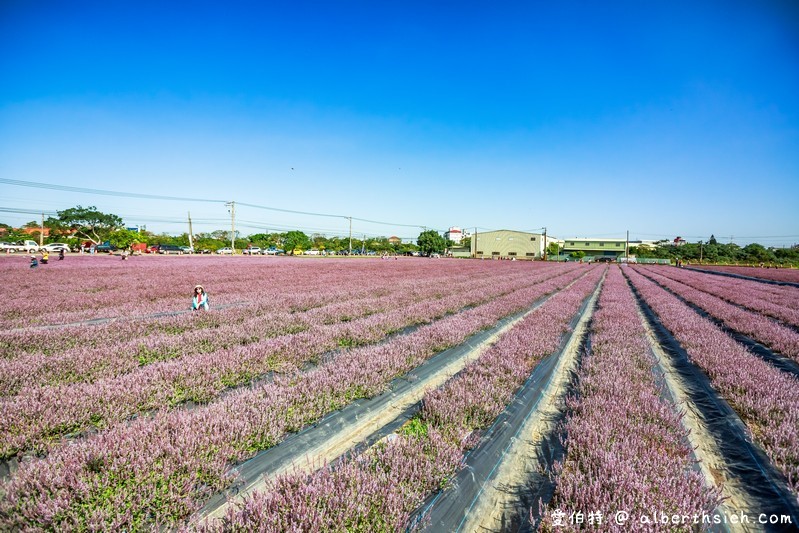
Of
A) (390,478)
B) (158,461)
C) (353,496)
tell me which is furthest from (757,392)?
(158,461)

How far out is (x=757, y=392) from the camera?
12.8 ft

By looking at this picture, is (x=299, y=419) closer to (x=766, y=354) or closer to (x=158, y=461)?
(x=158, y=461)

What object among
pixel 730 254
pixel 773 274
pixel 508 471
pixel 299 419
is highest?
pixel 730 254

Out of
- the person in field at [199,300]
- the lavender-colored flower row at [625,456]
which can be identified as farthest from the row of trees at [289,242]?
the lavender-colored flower row at [625,456]

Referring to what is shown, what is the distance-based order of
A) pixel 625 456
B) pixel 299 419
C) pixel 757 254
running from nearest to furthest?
pixel 625 456 → pixel 299 419 → pixel 757 254

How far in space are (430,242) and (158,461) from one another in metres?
101

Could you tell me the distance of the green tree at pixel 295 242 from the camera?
75.3 metres

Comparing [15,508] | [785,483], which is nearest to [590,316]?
[785,483]

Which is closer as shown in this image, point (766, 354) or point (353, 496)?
point (353, 496)

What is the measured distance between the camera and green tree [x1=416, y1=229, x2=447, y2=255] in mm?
102688

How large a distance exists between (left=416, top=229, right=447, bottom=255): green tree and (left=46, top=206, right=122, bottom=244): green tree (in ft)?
251

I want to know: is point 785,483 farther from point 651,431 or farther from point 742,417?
point 742,417

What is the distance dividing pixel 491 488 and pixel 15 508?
3.28 m

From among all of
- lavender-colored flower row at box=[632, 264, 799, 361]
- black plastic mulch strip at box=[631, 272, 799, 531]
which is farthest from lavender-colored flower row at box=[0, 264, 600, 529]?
lavender-colored flower row at box=[632, 264, 799, 361]
